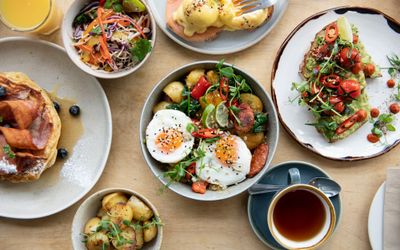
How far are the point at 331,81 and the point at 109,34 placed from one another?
3.79ft

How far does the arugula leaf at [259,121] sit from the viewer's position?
291 centimetres

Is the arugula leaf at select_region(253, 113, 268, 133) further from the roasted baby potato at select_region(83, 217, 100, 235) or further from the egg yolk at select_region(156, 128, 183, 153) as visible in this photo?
the roasted baby potato at select_region(83, 217, 100, 235)

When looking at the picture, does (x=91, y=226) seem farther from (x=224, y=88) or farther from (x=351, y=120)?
(x=351, y=120)

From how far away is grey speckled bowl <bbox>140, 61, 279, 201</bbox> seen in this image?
2.87 m

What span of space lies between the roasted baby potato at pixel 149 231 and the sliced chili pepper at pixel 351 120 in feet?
3.46

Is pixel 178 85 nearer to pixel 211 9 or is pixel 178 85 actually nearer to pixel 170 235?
pixel 211 9

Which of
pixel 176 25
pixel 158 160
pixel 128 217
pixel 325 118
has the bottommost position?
pixel 128 217

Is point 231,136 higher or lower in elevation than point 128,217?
higher

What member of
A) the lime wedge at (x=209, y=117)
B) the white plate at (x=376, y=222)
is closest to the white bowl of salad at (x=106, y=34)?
the lime wedge at (x=209, y=117)

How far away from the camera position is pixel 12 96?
9.62 feet

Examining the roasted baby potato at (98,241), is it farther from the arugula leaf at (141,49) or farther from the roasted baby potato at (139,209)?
the arugula leaf at (141,49)

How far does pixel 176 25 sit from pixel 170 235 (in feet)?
3.59

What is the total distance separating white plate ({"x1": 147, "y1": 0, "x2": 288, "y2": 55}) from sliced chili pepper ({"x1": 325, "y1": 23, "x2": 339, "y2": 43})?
0.82 feet

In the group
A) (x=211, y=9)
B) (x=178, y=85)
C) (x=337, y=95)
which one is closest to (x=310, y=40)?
(x=337, y=95)
